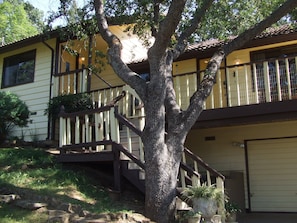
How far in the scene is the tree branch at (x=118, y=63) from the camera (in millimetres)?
6711

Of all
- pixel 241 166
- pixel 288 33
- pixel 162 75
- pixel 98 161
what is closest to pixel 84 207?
pixel 98 161

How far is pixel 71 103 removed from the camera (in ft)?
35.8

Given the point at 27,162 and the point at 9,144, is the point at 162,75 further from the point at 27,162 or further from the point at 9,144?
the point at 9,144

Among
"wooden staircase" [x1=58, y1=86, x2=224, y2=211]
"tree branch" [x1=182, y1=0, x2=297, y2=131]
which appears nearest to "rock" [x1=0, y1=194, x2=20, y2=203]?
"wooden staircase" [x1=58, y1=86, x2=224, y2=211]

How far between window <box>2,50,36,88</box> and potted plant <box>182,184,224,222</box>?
8.76 m

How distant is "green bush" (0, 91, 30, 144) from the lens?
36.4 feet

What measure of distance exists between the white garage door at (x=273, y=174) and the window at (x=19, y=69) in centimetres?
809

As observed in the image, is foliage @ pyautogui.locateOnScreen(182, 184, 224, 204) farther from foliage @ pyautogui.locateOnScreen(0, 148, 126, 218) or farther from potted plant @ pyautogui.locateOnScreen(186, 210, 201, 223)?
foliage @ pyautogui.locateOnScreen(0, 148, 126, 218)

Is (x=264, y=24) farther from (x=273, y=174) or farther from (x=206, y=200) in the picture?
A: (x=273, y=174)

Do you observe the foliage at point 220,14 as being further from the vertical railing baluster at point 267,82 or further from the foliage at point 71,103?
the foliage at point 71,103

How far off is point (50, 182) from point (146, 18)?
186 inches

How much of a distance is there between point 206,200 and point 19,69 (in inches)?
391

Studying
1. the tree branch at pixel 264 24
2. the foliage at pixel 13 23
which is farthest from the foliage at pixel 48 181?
the foliage at pixel 13 23

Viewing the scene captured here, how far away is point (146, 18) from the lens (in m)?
9.44
